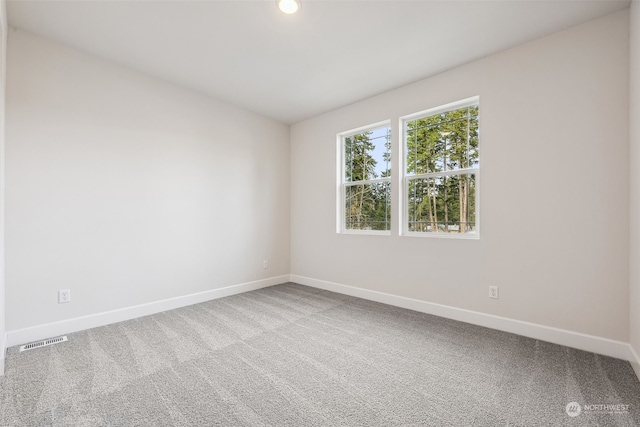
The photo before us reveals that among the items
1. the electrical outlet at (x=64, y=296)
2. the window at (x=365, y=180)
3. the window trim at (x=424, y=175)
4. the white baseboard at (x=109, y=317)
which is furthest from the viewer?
Result: the window at (x=365, y=180)

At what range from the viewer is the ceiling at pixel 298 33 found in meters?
2.12

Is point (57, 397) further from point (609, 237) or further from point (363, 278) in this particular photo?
point (609, 237)

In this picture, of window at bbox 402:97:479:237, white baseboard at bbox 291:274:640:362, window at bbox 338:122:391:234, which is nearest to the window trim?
window at bbox 402:97:479:237

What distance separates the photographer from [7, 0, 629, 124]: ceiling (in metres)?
2.12

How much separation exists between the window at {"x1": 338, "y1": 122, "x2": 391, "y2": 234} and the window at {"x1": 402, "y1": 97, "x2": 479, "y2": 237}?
0.30m

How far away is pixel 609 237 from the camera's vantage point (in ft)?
7.06

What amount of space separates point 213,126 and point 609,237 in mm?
4182

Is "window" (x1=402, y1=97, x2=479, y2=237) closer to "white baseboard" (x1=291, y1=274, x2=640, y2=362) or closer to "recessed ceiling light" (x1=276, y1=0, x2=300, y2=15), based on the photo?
"white baseboard" (x1=291, y1=274, x2=640, y2=362)

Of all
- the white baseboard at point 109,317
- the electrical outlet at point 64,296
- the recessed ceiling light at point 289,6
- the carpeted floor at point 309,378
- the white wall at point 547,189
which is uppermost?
the recessed ceiling light at point 289,6

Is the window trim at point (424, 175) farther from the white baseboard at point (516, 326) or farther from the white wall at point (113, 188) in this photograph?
the white wall at point (113, 188)

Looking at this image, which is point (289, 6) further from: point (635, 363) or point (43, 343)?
point (635, 363)

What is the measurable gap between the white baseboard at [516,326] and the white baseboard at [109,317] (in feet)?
6.01

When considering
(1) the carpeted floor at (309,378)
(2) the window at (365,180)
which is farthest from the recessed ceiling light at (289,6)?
(1) the carpeted floor at (309,378)

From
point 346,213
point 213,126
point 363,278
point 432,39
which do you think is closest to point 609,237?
point 432,39
